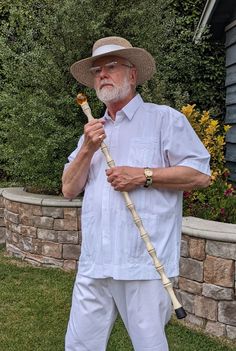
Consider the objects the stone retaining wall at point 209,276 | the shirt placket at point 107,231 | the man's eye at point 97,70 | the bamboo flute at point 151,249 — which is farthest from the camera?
the stone retaining wall at point 209,276

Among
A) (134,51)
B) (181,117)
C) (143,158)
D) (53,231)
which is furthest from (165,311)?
(53,231)

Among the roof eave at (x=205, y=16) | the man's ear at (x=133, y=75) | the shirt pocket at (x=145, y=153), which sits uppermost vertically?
the roof eave at (x=205, y=16)

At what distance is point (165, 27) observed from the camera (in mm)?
5891

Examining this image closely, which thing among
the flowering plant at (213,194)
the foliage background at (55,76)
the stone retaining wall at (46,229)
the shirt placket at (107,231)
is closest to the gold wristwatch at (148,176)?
the shirt placket at (107,231)

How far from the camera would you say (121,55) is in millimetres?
2215

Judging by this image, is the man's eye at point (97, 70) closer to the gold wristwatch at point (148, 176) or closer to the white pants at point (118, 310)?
the gold wristwatch at point (148, 176)

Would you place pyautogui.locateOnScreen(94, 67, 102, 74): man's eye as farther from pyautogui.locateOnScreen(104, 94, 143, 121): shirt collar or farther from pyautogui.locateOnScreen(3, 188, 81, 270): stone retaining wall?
pyautogui.locateOnScreen(3, 188, 81, 270): stone retaining wall

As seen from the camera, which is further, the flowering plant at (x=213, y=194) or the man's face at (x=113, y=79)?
the flowering plant at (x=213, y=194)

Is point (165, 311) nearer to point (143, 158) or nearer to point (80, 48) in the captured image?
point (143, 158)

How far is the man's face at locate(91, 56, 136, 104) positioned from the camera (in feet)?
7.13

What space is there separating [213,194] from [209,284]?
109 centimetres

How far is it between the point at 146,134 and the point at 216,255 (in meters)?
1.49

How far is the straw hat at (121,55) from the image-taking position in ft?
7.18

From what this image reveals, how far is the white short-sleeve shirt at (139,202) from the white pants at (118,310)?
0.06 m
